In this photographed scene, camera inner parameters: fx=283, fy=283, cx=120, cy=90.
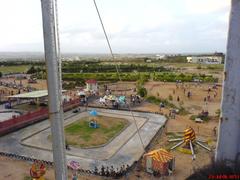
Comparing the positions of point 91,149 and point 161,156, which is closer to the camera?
point 161,156

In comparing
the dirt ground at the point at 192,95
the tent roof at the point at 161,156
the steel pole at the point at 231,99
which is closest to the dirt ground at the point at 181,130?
the dirt ground at the point at 192,95

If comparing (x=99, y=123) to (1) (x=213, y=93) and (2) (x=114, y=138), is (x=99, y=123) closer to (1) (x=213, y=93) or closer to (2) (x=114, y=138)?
(2) (x=114, y=138)

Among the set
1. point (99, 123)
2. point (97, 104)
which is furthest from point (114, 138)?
point (97, 104)

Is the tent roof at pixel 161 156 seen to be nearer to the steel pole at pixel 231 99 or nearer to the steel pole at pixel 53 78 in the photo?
the steel pole at pixel 53 78

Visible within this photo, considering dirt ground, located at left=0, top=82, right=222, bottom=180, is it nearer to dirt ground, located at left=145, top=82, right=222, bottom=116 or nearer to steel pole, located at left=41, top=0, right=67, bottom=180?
dirt ground, located at left=145, top=82, right=222, bottom=116

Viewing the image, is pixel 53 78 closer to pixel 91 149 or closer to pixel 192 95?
pixel 91 149

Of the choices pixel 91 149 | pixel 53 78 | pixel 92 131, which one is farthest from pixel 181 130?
pixel 53 78

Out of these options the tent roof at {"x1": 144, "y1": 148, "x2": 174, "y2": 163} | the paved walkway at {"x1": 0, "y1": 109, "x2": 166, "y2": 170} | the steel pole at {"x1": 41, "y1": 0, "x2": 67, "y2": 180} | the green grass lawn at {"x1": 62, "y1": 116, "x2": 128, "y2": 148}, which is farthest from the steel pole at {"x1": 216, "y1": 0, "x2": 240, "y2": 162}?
the green grass lawn at {"x1": 62, "y1": 116, "x2": 128, "y2": 148}
